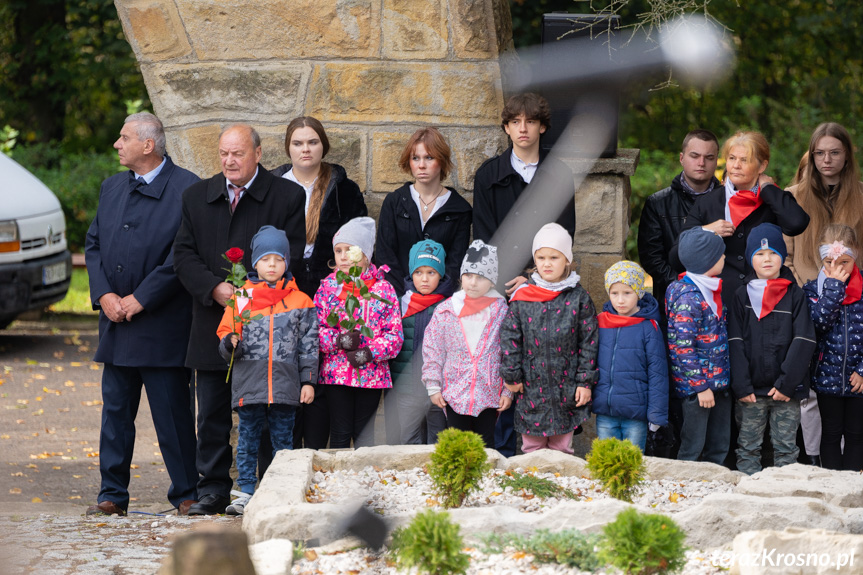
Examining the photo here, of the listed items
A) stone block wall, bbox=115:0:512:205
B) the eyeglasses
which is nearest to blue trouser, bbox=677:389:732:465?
the eyeglasses

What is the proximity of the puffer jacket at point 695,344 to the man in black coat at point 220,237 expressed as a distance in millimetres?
1758

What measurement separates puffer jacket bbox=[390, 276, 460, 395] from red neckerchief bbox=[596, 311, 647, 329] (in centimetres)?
74

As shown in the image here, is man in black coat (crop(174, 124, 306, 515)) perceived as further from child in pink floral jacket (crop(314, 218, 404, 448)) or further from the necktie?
child in pink floral jacket (crop(314, 218, 404, 448))

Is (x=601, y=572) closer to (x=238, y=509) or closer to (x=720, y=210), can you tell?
(x=238, y=509)

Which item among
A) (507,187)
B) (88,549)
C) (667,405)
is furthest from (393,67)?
(88,549)

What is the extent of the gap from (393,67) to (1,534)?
9.49ft

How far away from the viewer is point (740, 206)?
5.30 metres

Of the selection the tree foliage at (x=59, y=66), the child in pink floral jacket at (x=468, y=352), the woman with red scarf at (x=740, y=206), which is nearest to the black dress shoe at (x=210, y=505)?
the child in pink floral jacket at (x=468, y=352)

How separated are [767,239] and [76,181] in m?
10.3

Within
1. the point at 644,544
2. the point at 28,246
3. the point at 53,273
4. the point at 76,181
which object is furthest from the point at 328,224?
the point at 76,181

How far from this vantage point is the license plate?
9328mm

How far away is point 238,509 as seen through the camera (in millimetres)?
4898

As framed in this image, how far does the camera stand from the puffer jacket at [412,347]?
17.1ft

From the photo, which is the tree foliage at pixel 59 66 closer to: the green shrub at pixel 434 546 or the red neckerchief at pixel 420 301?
the red neckerchief at pixel 420 301
